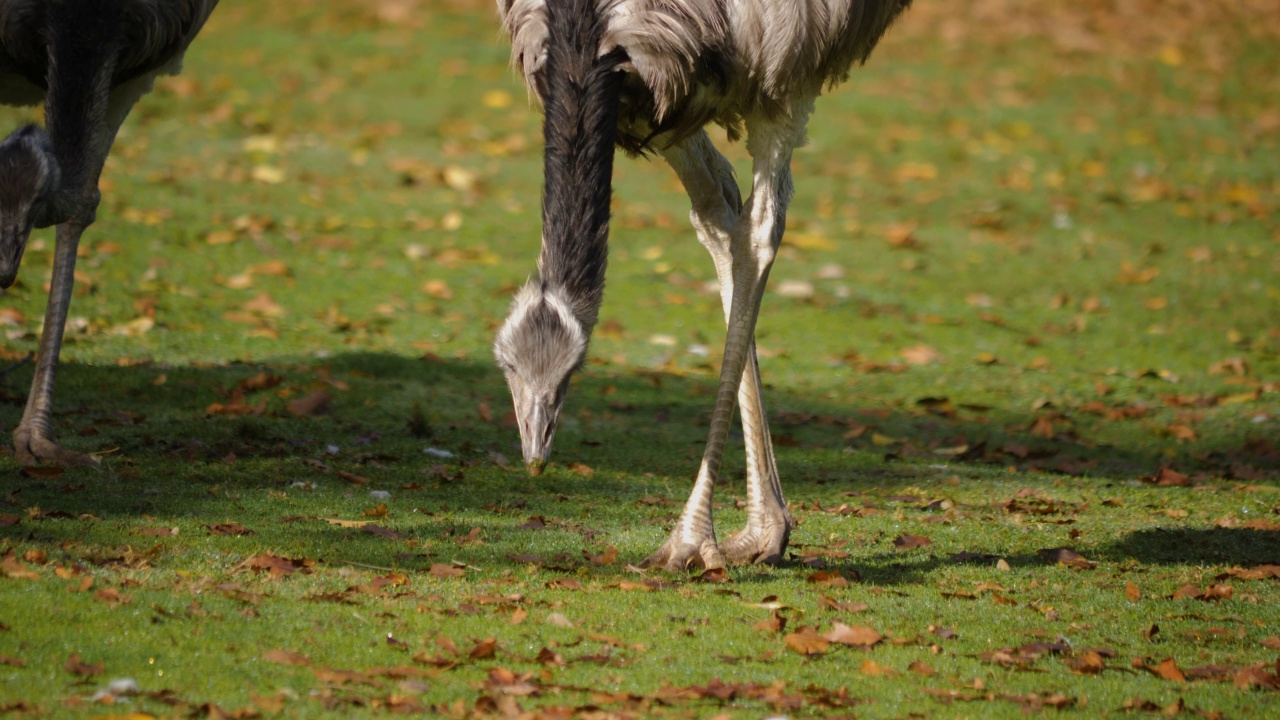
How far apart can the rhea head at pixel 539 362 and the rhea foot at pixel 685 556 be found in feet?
3.50

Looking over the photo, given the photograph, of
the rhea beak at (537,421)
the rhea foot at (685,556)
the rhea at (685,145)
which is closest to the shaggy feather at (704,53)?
the rhea at (685,145)

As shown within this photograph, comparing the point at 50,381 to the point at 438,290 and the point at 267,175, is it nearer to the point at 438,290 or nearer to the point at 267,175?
the point at 438,290

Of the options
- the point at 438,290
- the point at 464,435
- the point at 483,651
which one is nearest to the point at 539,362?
the point at 483,651

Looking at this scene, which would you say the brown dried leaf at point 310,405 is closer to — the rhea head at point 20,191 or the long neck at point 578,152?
the rhea head at point 20,191

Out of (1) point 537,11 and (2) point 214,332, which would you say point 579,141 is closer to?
(1) point 537,11

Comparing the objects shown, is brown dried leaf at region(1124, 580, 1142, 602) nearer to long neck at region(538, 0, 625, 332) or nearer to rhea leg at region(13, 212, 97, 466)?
long neck at region(538, 0, 625, 332)

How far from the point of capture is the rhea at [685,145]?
447cm

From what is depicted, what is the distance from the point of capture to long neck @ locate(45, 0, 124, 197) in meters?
→ 5.91

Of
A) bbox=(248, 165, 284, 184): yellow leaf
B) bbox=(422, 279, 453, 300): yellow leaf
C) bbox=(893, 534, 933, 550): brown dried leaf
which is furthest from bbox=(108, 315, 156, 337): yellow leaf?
bbox=(893, 534, 933, 550): brown dried leaf

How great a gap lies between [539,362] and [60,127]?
9.28ft

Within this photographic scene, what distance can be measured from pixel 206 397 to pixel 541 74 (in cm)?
353

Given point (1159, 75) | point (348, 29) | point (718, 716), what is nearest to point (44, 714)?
point (718, 716)

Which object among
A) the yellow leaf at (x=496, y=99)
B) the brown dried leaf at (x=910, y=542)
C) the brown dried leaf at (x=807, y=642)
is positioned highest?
the brown dried leaf at (x=807, y=642)

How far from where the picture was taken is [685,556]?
5.29m
